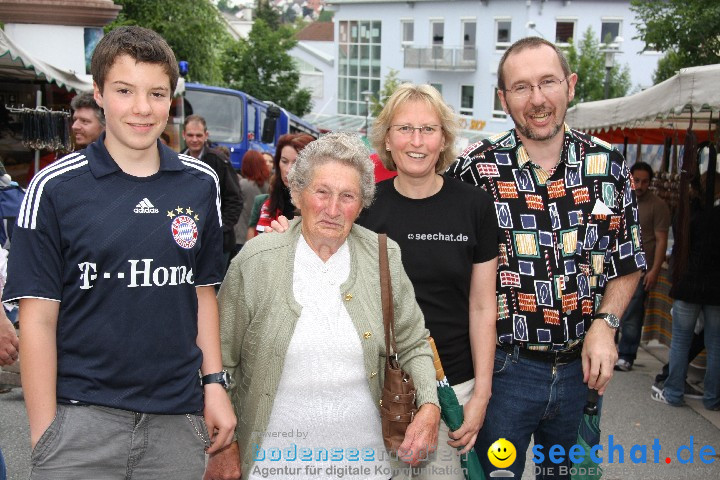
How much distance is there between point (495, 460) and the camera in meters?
3.23

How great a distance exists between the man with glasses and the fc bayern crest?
4.24 ft

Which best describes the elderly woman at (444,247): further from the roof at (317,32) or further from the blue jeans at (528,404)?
the roof at (317,32)

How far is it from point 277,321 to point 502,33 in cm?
4768

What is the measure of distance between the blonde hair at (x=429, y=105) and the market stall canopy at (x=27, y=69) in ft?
15.0

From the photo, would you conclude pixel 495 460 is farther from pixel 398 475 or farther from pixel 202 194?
pixel 202 194

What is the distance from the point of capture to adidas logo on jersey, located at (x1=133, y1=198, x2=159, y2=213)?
92.7 inches

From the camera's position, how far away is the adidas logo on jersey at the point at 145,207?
2354 mm

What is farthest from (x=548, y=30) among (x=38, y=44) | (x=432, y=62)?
(x=38, y=44)

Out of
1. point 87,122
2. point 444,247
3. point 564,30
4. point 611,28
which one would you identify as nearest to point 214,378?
point 444,247

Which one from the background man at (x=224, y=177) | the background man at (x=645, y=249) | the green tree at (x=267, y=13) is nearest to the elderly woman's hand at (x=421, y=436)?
the background man at (x=224, y=177)

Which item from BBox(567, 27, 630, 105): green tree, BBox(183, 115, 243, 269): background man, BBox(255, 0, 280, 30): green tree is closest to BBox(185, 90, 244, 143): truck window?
BBox(183, 115, 243, 269): background man

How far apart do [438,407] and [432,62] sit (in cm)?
4923

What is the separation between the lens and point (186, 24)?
26.0 m

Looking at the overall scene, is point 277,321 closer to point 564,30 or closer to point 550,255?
point 550,255
